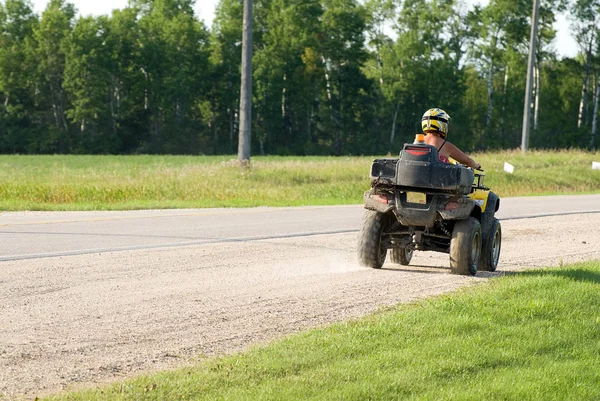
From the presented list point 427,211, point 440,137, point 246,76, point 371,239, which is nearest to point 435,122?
point 440,137

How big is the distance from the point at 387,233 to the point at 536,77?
72.1m

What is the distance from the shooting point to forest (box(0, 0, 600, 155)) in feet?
256

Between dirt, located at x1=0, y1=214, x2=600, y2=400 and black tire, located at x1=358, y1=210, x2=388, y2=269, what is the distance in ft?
0.51

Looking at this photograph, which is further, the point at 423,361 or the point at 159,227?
the point at 159,227

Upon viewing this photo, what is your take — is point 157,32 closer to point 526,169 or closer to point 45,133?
point 45,133

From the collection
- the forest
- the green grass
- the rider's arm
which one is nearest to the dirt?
the green grass

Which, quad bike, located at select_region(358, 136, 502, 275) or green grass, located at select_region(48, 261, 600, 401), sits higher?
quad bike, located at select_region(358, 136, 502, 275)

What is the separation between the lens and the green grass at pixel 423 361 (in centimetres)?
588

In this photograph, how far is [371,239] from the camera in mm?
10969

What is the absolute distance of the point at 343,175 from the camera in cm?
3119

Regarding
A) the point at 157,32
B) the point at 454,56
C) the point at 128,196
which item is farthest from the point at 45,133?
the point at 128,196

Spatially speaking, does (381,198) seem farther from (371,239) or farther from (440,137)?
(440,137)

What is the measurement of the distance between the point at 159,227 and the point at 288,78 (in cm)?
6900

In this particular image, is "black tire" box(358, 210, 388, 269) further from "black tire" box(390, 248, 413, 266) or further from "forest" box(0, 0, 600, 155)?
"forest" box(0, 0, 600, 155)
